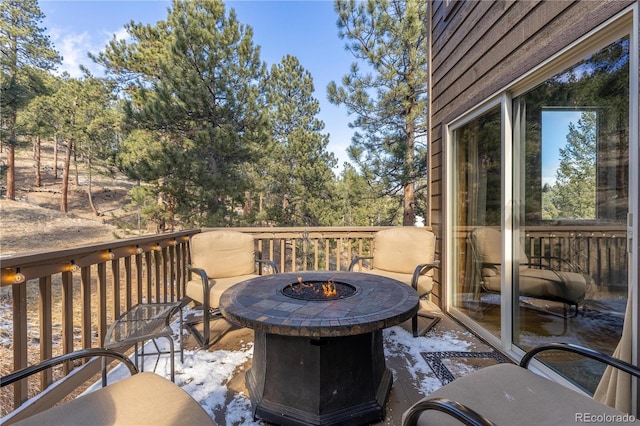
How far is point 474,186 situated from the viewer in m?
3.04

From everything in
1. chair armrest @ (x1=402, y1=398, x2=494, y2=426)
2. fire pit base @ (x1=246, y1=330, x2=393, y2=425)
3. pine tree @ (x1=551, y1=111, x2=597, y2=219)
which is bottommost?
fire pit base @ (x1=246, y1=330, x2=393, y2=425)

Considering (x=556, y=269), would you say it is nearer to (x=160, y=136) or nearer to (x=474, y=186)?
(x=474, y=186)

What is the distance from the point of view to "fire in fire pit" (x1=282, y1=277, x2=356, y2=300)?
1.95 metres

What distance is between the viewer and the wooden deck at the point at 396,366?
1787mm

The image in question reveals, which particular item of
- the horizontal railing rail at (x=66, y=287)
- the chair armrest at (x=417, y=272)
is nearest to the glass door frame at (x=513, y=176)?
the chair armrest at (x=417, y=272)

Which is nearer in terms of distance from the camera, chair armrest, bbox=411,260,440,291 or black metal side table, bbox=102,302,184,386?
black metal side table, bbox=102,302,184,386

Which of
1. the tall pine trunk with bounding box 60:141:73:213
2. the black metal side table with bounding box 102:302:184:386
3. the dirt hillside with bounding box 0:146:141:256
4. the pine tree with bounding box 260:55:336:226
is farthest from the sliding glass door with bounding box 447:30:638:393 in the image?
the tall pine trunk with bounding box 60:141:73:213

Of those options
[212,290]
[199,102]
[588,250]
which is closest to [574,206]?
[588,250]

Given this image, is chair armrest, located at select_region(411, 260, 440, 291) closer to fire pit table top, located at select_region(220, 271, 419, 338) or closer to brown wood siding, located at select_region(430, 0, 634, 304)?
fire pit table top, located at select_region(220, 271, 419, 338)

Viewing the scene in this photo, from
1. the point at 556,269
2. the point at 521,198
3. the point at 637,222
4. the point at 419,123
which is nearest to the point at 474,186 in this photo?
the point at 521,198

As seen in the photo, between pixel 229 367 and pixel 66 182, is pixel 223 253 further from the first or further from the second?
pixel 66 182

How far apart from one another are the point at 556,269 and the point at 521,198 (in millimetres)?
568

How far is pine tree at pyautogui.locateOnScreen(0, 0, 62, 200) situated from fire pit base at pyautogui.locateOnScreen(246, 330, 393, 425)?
1264 centimetres

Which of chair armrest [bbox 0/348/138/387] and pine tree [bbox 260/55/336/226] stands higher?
pine tree [bbox 260/55/336/226]
